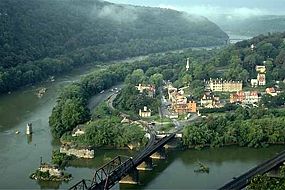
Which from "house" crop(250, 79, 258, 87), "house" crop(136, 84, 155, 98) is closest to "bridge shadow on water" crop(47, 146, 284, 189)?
"house" crop(136, 84, 155, 98)

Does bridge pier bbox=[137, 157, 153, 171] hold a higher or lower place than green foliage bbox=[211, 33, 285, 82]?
lower

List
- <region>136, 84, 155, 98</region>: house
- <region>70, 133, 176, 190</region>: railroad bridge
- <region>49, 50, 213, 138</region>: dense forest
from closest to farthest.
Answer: <region>70, 133, 176, 190</region>: railroad bridge
<region>49, 50, 213, 138</region>: dense forest
<region>136, 84, 155, 98</region>: house

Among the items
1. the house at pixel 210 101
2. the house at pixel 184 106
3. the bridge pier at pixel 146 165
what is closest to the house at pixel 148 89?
the house at pixel 184 106

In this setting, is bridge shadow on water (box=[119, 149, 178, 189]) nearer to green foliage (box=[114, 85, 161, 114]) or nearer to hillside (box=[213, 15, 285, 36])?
green foliage (box=[114, 85, 161, 114])

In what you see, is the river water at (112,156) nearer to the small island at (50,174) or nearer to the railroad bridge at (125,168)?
the small island at (50,174)

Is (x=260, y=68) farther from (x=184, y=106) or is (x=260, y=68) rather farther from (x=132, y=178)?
(x=132, y=178)

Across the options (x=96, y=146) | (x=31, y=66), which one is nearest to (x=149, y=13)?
(x=31, y=66)
